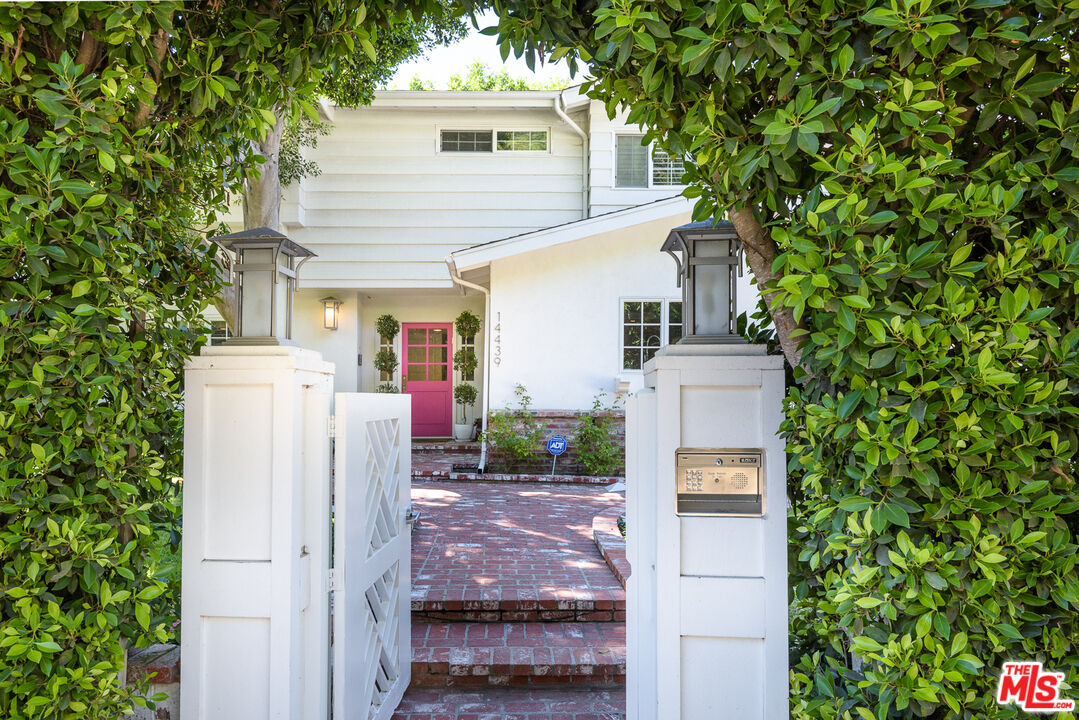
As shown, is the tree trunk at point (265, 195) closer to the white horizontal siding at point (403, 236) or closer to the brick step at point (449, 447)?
the white horizontal siding at point (403, 236)

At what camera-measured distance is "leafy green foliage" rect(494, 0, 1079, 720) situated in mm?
1458

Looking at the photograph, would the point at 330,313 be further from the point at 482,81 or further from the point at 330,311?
the point at 482,81

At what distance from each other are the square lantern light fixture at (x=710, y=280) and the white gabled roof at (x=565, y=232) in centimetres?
757

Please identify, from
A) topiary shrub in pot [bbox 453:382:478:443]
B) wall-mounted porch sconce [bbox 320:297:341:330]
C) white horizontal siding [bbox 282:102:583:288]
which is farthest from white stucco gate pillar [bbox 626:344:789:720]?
wall-mounted porch sconce [bbox 320:297:341:330]

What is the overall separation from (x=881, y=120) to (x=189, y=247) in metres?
2.58

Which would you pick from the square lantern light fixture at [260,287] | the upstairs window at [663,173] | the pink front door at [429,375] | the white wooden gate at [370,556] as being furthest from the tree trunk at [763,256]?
the pink front door at [429,375]

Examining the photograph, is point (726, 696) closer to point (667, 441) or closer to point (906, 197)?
point (667, 441)

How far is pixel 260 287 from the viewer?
250cm

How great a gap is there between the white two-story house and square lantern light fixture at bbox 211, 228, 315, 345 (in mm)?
7537

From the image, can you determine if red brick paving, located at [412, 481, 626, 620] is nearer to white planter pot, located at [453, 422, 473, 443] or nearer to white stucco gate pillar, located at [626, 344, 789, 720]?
white stucco gate pillar, located at [626, 344, 789, 720]

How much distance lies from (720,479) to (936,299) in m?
0.92

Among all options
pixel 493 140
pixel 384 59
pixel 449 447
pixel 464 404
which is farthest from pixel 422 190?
pixel 384 59

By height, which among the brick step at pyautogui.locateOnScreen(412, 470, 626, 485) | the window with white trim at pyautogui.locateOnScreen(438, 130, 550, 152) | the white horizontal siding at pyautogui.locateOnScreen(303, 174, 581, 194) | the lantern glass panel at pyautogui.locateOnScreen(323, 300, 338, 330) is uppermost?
the window with white trim at pyautogui.locateOnScreen(438, 130, 550, 152)

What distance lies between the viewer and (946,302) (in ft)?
4.90
